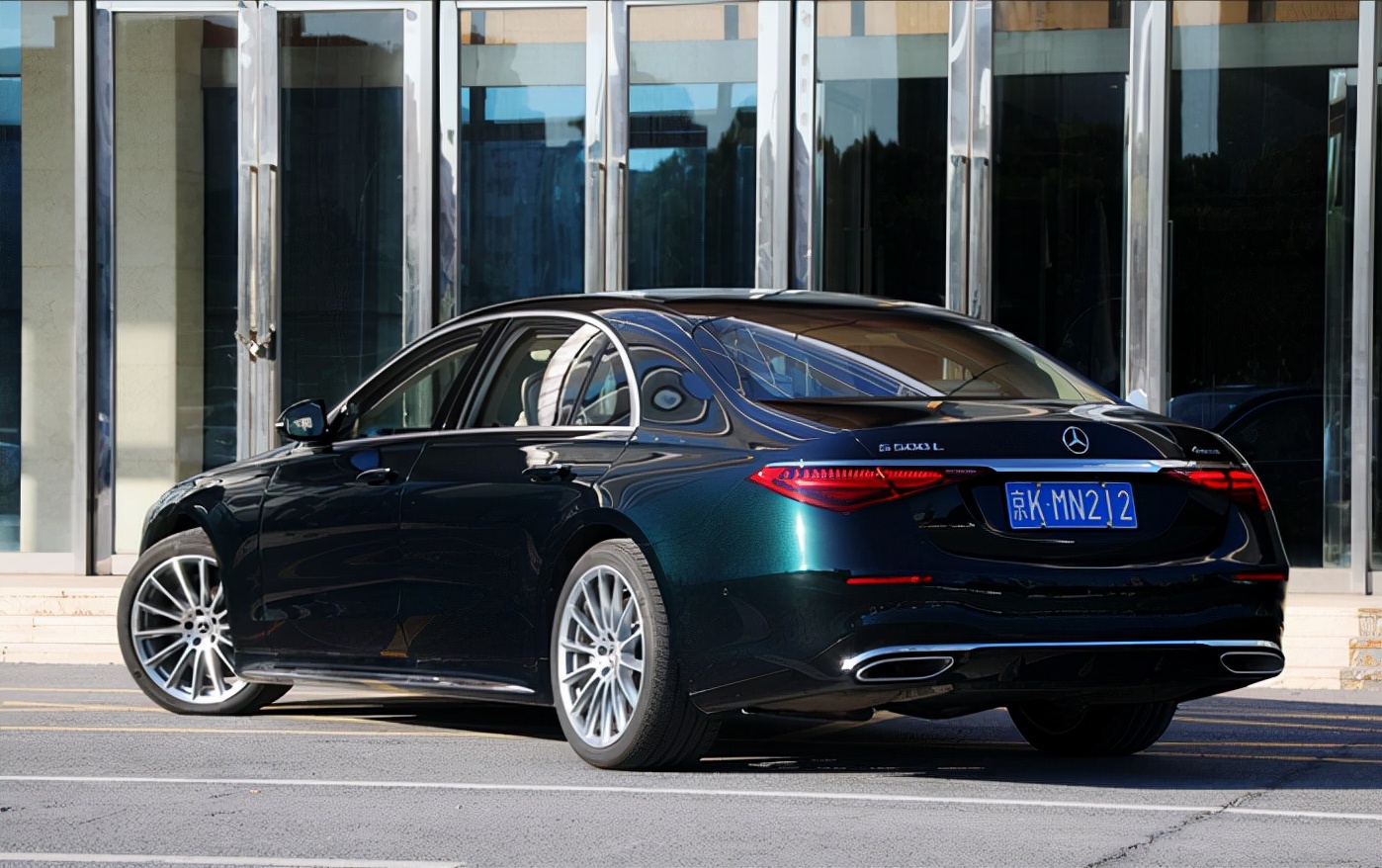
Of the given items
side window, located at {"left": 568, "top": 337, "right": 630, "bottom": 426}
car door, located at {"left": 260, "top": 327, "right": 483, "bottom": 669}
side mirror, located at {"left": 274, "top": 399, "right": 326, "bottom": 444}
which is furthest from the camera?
side mirror, located at {"left": 274, "top": 399, "right": 326, "bottom": 444}

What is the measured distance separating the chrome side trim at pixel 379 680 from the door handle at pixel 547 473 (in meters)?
0.69

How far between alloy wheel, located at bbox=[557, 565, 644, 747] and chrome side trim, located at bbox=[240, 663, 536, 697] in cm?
23

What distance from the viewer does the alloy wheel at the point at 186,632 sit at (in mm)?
8586

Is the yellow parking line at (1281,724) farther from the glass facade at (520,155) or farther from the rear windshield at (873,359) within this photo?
the glass facade at (520,155)

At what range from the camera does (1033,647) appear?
609cm

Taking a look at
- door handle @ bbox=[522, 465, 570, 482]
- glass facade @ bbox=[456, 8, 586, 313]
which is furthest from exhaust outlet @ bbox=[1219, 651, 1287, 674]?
glass facade @ bbox=[456, 8, 586, 313]

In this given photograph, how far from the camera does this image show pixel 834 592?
6035mm

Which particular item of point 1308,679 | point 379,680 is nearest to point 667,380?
point 379,680

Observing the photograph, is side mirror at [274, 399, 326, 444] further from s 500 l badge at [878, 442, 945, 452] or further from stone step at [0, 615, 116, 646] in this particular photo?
stone step at [0, 615, 116, 646]

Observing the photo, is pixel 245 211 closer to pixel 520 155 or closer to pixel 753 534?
pixel 520 155

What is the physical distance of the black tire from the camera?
7.38 m

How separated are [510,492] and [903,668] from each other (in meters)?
1.66

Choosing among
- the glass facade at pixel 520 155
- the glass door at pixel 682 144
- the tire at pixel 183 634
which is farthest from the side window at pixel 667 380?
the glass facade at pixel 520 155

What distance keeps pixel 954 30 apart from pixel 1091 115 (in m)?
1.07
